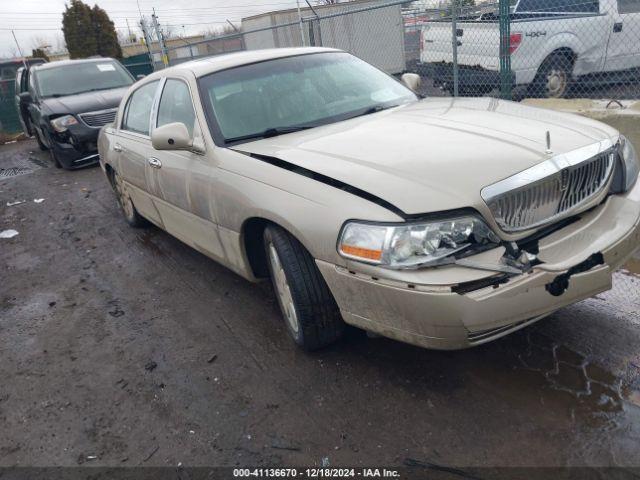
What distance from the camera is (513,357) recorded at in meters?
2.91

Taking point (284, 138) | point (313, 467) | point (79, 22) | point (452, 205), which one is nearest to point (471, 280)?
point (452, 205)

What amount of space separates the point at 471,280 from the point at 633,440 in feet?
3.12

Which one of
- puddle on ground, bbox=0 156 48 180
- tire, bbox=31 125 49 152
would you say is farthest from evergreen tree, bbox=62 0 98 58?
puddle on ground, bbox=0 156 48 180

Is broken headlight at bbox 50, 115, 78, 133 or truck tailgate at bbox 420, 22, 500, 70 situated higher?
truck tailgate at bbox 420, 22, 500, 70

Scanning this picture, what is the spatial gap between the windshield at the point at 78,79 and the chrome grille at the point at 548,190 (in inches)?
375

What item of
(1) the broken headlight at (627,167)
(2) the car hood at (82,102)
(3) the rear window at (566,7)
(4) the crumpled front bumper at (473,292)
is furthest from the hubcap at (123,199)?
(3) the rear window at (566,7)

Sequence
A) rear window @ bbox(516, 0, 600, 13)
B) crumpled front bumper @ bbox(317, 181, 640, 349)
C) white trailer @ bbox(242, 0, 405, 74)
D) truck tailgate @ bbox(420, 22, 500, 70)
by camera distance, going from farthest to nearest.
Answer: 1. white trailer @ bbox(242, 0, 405, 74)
2. rear window @ bbox(516, 0, 600, 13)
3. truck tailgate @ bbox(420, 22, 500, 70)
4. crumpled front bumper @ bbox(317, 181, 640, 349)

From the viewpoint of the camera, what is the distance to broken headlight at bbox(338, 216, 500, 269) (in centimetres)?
237

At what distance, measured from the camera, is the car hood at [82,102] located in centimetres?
938

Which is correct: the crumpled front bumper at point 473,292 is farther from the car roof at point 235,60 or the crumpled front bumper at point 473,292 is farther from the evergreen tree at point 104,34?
the evergreen tree at point 104,34

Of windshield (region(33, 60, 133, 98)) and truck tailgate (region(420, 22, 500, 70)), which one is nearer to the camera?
truck tailgate (region(420, 22, 500, 70))

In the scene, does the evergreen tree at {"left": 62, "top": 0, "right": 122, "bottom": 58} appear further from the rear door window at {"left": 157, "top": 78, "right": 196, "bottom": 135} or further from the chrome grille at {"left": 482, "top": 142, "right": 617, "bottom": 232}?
the chrome grille at {"left": 482, "top": 142, "right": 617, "bottom": 232}

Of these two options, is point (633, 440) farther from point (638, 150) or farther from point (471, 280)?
point (638, 150)

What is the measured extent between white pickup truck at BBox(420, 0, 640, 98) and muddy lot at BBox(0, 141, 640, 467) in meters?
4.47
